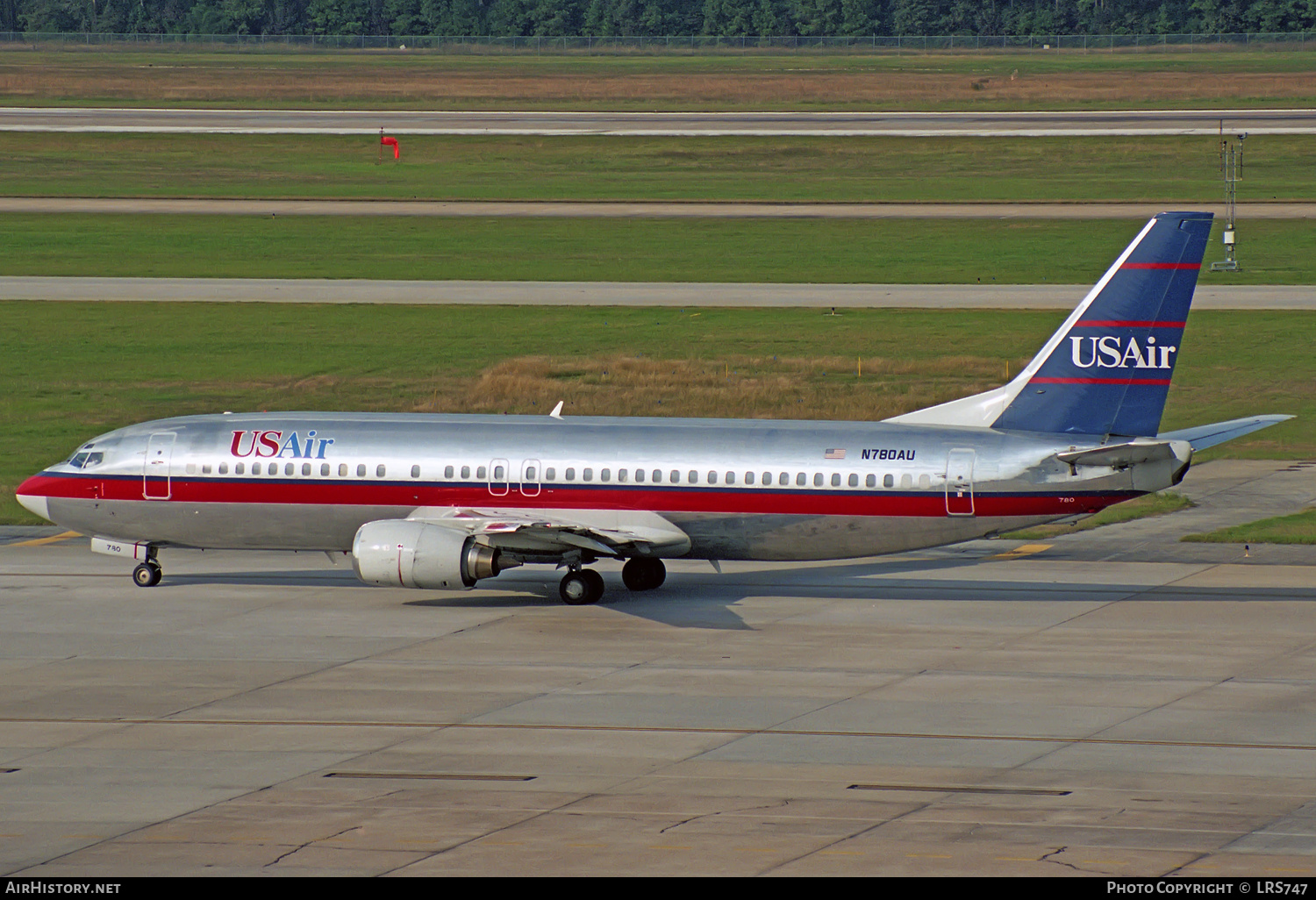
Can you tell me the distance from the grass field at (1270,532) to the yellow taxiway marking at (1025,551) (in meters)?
3.67

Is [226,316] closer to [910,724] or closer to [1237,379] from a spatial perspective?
[1237,379]

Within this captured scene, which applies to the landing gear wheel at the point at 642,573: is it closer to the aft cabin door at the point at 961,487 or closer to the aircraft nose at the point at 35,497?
the aft cabin door at the point at 961,487

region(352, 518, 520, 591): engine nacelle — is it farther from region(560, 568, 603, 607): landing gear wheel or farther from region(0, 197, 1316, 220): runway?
region(0, 197, 1316, 220): runway

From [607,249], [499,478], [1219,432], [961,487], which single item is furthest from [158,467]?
[607,249]

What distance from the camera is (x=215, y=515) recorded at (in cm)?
4141

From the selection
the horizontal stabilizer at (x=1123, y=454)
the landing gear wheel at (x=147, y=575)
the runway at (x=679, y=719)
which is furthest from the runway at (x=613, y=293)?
the horizontal stabilizer at (x=1123, y=454)

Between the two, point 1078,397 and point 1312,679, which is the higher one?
point 1078,397

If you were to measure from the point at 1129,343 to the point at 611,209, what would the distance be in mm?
76285

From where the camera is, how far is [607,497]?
40.0 meters

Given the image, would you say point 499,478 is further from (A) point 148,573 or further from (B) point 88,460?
(B) point 88,460

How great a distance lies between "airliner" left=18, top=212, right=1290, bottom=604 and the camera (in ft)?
125
